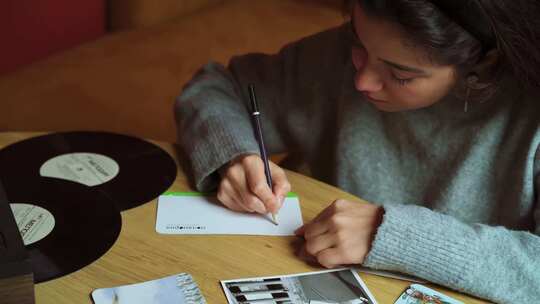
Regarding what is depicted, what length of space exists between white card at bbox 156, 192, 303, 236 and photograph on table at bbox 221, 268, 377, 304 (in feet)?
0.37

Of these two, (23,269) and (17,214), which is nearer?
(23,269)

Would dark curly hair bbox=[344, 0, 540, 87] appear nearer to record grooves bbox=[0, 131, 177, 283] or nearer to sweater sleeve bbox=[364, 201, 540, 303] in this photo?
sweater sleeve bbox=[364, 201, 540, 303]

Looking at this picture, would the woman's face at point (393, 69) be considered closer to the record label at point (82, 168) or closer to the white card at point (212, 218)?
the white card at point (212, 218)

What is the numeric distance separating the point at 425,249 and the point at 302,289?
0.17 meters

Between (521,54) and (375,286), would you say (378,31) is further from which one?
(375,286)

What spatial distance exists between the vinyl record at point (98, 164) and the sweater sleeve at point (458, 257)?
14.7 inches

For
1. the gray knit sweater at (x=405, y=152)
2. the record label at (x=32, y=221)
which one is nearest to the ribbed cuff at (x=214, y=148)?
the gray knit sweater at (x=405, y=152)

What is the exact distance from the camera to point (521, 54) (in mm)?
979

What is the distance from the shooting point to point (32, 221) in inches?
37.9

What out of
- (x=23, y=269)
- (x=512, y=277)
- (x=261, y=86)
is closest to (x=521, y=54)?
(x=512, y=277)

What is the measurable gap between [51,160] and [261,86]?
429 mm

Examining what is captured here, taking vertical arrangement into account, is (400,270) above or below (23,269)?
below

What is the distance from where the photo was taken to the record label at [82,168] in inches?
42.9

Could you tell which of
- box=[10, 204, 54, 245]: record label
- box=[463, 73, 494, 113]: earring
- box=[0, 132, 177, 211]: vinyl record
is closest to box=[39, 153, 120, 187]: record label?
box=[0, 132, 177, 211]: vinyl record
